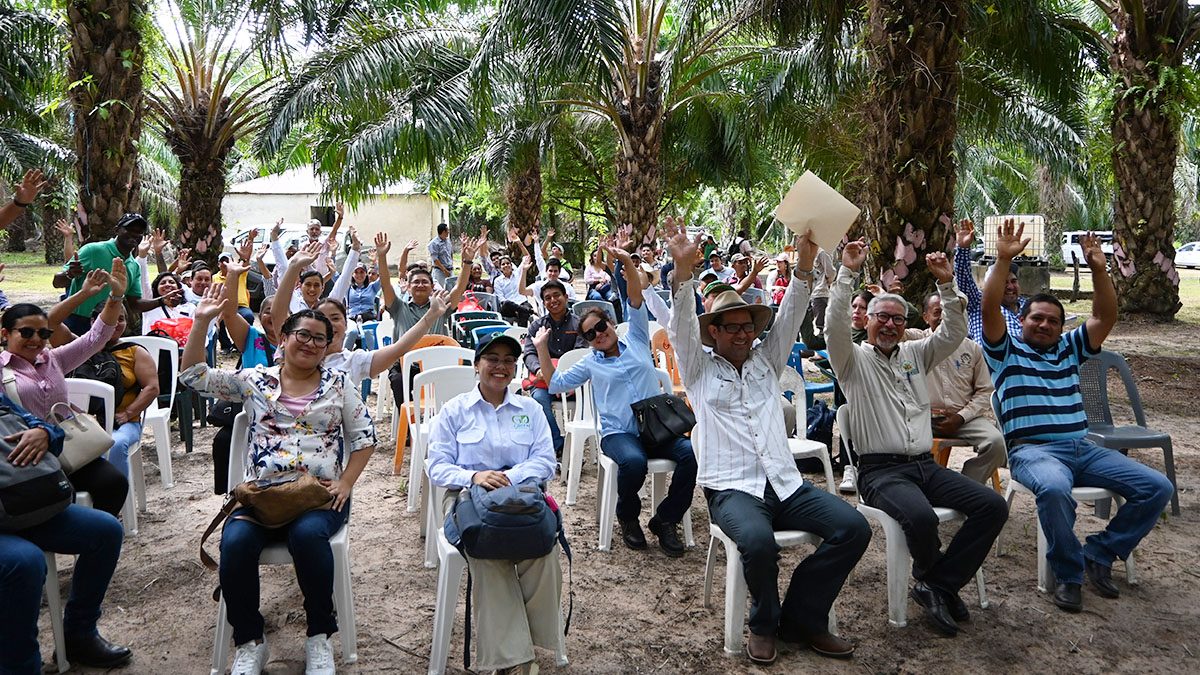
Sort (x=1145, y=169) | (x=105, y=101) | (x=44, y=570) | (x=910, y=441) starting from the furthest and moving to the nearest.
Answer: (x=1145, y=169)
(x=105, y=101)
(x=910, y=441)
(x=44, y=570)

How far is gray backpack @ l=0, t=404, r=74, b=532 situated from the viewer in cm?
302

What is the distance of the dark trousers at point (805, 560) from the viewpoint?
3430mm

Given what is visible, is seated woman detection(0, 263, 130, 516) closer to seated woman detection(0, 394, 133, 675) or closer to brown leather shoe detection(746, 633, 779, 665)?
seated woman detection(0, 394, 133, 675)

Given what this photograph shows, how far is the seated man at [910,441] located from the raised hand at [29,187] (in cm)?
439

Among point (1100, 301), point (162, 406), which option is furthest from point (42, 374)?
point (1100, 301)

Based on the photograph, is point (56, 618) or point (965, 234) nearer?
point (56, 618)

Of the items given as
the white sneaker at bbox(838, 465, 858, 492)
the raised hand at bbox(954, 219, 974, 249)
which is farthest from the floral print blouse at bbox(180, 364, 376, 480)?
the raised hand at bbox(954, 219, 974, 249)

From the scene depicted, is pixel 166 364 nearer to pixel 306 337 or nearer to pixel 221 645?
pixel 306 337

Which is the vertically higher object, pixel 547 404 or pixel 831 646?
pixel 547 404

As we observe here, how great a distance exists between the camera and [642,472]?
454 centimetres

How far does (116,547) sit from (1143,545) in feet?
16.7

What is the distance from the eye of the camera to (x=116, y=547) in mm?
3385

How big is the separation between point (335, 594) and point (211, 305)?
4.17 ft

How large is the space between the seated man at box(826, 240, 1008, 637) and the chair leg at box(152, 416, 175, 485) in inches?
166
